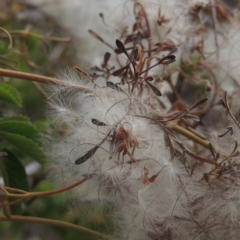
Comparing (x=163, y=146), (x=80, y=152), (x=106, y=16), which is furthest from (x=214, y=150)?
(x=106, y=16)

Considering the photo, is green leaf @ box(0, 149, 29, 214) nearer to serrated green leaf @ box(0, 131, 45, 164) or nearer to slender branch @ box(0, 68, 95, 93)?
serrated green leaf @ box(0, 131, 45, 164)

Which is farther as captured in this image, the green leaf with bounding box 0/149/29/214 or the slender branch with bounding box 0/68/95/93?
the green leaf with bounding box 0/149/29/214

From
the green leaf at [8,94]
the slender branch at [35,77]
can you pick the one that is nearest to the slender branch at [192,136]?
the slender branch at [35,77]

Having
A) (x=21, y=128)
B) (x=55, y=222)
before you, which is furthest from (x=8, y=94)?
(x=55, y=222)

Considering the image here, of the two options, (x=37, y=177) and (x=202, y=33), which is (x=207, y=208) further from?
(x=37, y=177)

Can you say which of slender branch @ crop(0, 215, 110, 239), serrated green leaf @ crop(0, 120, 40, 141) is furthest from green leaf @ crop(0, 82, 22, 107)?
slender branch @ crop(0, 215, 110, 239)
